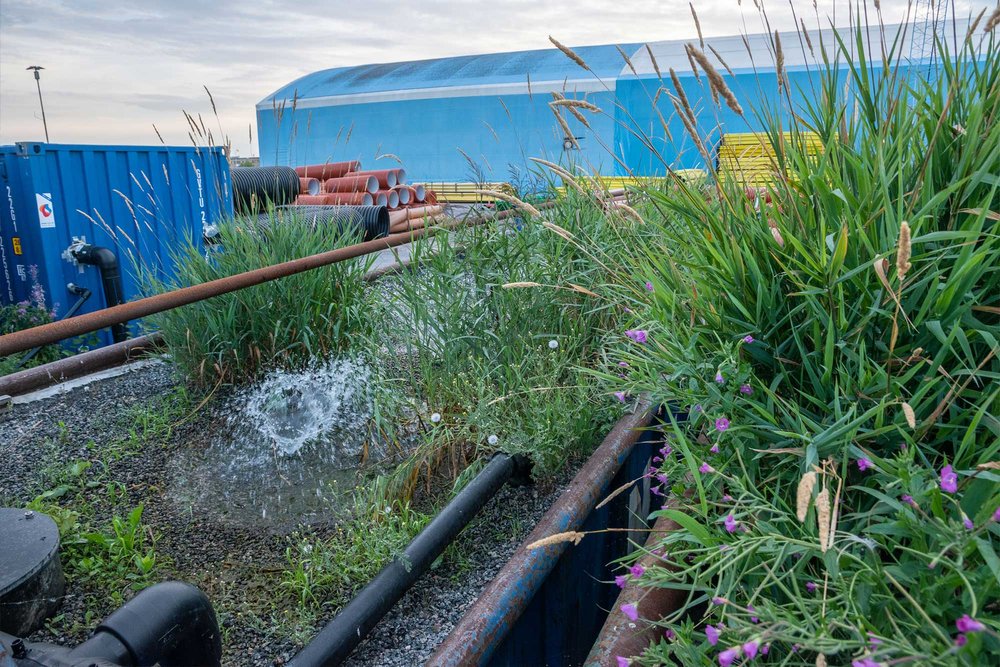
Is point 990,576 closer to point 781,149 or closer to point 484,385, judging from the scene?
point 781,149

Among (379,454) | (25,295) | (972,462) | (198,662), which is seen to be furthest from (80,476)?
(25,295)

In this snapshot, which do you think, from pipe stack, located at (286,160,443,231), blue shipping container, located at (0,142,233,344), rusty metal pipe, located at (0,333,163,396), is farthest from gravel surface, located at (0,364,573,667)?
pipe stack, located at (286,160,443,231)

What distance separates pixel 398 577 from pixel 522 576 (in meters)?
0.50

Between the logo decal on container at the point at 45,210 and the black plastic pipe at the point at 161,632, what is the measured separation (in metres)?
5.27

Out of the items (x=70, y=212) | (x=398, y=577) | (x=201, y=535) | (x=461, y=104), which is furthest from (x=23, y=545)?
(x=461, y=104)

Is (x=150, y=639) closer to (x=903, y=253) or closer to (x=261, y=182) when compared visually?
(x=903, y=253)

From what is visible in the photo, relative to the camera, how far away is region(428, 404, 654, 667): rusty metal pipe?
1390mm

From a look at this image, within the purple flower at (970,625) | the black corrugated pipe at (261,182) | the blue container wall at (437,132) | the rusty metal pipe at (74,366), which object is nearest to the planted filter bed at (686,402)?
the purple flower at (970,625)

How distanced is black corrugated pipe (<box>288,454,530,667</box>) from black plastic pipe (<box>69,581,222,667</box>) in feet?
0.72

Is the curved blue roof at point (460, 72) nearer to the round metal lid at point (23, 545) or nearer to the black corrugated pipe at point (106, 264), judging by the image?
the black corrugated pipe at point (106, 264)

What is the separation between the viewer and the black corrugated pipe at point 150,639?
3.83ft

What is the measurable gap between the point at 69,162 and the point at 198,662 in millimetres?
5576

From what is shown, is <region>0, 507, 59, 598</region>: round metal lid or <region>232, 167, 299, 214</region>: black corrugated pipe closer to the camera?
<region>0, 507, 59, 598</region>: round metal lid

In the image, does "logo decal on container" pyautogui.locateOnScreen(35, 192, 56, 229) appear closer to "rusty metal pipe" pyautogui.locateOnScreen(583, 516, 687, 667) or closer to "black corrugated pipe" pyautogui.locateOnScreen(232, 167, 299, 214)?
"black corrugated pipe" pyautogui.locateOnScreen(232, 167, 299, 214)
